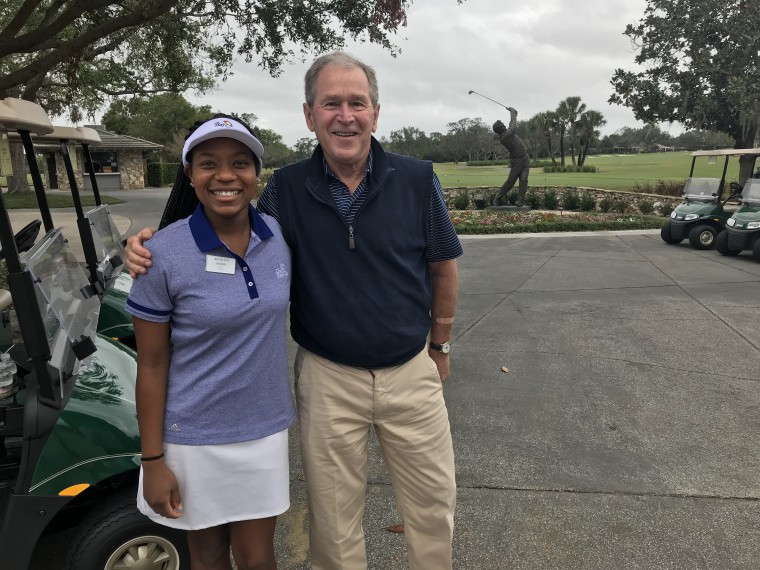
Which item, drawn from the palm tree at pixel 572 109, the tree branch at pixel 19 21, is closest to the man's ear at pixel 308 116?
the tree branch at pixel 19 21

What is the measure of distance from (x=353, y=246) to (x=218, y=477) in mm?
792

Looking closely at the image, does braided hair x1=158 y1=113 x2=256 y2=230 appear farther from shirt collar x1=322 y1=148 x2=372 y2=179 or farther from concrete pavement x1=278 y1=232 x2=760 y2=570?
concrete pavement x1=278 y1=232 x2=760 y2=570

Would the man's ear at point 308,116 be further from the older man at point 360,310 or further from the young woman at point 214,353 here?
the young woman at point 214,353

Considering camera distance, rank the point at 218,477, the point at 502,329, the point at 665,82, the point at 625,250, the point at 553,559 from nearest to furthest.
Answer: the point at 218,477
the point at 553,559
the point at 502,329
the point at 625,250
the point at 665,82

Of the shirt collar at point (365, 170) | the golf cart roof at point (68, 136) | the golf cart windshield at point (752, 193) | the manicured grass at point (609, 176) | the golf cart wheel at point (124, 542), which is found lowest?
the manicured grass at point (609, 176)

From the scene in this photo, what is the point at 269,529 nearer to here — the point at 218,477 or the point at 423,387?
the point at 218,477

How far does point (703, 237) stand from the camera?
10.8 m

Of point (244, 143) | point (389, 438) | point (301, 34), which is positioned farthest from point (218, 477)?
point (301, 34)

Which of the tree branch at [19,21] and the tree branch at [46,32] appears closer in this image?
the tree branch at [46,32]

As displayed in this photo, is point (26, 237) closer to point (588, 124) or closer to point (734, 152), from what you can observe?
point (734, 152)

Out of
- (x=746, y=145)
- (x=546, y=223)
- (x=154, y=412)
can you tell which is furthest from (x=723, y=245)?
(x=746, y=145)

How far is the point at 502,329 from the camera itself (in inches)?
233

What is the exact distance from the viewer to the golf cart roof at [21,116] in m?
2.01

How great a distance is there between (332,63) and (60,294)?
5.06ft
